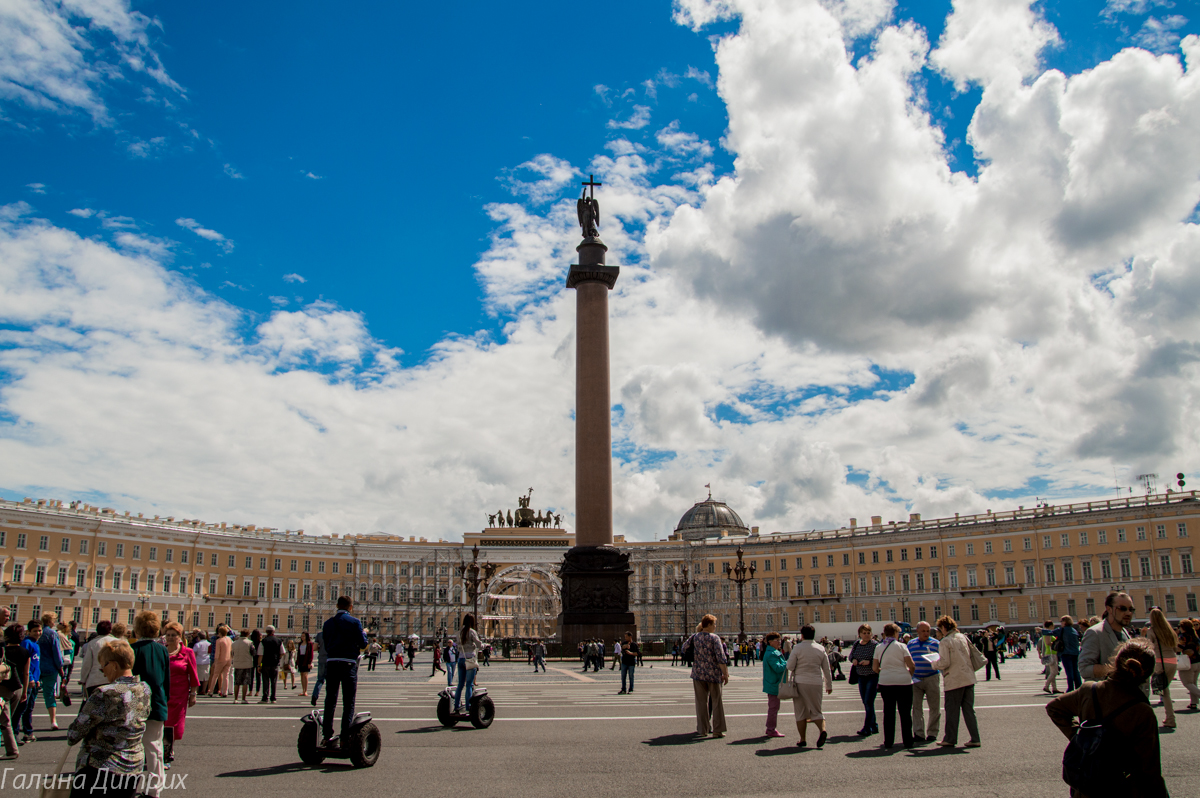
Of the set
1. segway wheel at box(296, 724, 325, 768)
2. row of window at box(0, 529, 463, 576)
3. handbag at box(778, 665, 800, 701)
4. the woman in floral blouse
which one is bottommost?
segway wheel at box(296, 724, 325, 768)

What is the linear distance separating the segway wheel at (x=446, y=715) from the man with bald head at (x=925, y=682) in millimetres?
6965

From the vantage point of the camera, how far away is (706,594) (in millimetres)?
110125

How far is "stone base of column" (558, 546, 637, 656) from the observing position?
3997 centimetres

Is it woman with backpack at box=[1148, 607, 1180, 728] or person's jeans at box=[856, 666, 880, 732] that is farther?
person's jeans at box=[856, 666, 880, 732]

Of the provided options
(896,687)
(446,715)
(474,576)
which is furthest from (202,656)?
(474,576)

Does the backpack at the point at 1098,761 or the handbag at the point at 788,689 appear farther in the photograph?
the handbag at the point at 788,689

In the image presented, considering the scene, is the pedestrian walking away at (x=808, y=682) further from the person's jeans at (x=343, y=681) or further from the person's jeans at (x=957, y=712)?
the person's jeans at (x=343, y=681)

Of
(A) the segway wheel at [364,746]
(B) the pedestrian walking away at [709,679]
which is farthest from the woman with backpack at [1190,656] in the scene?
(A) the segway wheel at [364,746]

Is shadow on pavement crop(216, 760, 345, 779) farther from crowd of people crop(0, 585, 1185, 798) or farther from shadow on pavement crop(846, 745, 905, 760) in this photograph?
shadow on pavement crop(846, 745, 905, 760)

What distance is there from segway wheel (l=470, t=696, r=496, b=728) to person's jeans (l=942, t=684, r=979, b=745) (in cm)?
682

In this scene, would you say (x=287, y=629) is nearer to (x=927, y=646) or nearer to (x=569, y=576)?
(x=569, y=576)

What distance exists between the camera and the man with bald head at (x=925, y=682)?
12.5 metres

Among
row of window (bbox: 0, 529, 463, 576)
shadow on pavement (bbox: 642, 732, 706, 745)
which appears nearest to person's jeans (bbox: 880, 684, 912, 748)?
shadow on pavement (bbox: 642, 732, 706, 745)

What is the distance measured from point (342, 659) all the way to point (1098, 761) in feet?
26.9
